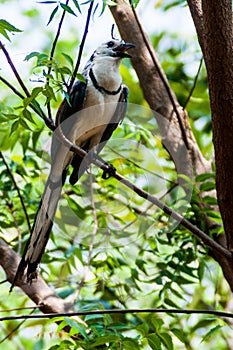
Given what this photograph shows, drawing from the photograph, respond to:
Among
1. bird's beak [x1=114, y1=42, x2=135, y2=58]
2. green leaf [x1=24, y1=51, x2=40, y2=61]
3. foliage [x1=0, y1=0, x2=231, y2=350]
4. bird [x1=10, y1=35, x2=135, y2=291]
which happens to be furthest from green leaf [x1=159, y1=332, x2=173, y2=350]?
bird's beak [x1=114, y1=42, x2=135, y2=58]

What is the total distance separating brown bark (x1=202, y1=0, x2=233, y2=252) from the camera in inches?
54.8

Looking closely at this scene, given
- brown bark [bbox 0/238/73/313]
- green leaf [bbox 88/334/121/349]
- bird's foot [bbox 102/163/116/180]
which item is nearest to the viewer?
green leaf [bbox 88/334/121/349]

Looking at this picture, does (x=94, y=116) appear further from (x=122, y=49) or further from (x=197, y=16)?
(x=197, y=16)

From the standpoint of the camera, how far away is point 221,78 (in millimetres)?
1438

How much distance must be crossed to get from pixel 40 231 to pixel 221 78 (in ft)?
Result: 2.87

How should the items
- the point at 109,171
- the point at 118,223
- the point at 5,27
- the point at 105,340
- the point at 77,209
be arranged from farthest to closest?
the point at 118,223
the point at 77,209
the point at 109,171
the point at 105,340
the point at 5,27

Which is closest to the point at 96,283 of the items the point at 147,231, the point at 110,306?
the point at 110,306

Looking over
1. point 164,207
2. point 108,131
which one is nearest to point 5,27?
point 164,207

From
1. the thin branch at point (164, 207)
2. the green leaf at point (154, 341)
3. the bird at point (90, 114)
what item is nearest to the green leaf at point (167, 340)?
the green leaf at point (154, 341)

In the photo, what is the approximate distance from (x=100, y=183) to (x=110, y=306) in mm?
483

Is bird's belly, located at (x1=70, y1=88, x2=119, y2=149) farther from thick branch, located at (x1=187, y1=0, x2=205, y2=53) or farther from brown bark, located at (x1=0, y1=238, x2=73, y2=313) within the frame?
thick branch, located at (x1=187, y1=0, x2=205, y2=53)

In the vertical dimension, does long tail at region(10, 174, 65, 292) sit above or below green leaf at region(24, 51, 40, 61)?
below

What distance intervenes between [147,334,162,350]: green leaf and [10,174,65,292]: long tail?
1.57 feet

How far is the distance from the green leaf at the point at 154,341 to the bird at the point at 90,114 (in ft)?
1.95
